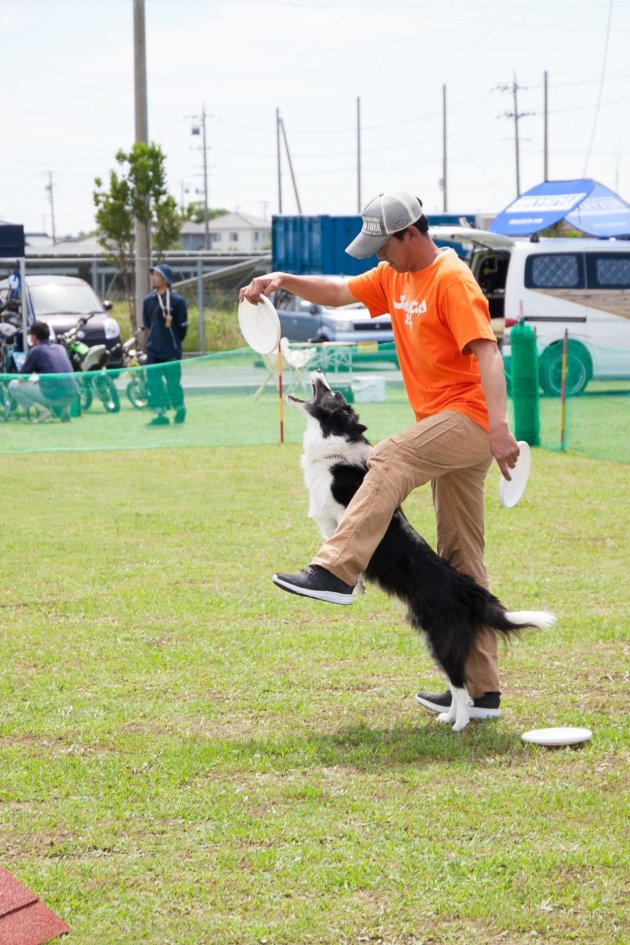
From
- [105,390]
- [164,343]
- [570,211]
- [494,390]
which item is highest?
[570,211]

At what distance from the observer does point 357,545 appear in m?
4.00

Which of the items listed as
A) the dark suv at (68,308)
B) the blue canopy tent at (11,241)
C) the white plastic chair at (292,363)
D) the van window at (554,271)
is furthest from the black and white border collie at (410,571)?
the dark suv at (68,308)

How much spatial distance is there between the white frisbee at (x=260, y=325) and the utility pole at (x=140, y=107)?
58.3 ft

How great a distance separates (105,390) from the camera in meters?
13.3

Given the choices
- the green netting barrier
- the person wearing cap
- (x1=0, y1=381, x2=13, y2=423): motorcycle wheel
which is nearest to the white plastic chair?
the green netting barrier

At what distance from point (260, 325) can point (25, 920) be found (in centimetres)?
281

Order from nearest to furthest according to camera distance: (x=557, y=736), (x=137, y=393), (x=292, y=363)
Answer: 1. (x=557, y=736)
2. (x=137, y=393)
3. (x=292, y=363)

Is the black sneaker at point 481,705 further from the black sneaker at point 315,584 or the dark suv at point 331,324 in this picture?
the dark suv at point 331,324

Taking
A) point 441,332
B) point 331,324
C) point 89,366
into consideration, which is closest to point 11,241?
point 89,366

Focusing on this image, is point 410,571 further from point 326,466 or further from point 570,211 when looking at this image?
point 570,211

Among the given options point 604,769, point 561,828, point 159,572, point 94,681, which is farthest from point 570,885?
point 159,572

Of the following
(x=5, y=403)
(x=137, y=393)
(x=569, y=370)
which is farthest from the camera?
(x=137, y=393)

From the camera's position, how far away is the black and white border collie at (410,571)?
4113 mm

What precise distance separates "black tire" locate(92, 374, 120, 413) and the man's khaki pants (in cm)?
937
